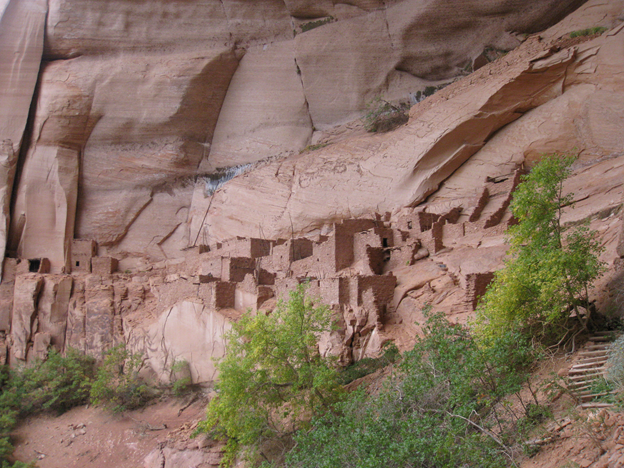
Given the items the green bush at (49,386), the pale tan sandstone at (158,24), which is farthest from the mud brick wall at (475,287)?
the pale tan sandstone at (158,24)

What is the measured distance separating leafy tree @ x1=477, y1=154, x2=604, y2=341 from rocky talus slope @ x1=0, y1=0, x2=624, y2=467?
282 cm

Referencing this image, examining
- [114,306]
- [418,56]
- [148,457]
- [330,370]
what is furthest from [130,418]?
[418,56]

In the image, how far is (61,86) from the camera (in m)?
29.8

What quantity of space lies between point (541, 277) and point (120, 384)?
636 inches

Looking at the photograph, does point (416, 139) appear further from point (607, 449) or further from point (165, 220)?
point (607, 449)

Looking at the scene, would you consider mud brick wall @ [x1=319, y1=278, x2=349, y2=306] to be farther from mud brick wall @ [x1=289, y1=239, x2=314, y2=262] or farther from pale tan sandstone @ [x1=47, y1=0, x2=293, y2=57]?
pale tan sandstone @ [x1=47, y1=0, x2=293, y2=57]

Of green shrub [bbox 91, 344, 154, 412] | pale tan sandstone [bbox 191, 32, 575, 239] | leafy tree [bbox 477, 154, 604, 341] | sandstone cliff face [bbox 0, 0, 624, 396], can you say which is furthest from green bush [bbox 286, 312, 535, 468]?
pale tan sandstone [bbox 191, 32, 575, 239]

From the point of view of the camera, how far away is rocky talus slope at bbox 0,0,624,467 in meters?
18.9

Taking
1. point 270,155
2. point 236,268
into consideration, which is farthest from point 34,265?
point 270,155

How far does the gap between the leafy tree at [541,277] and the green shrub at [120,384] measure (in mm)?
13936

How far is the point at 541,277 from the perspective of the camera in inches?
422

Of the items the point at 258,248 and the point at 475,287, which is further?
the point at 258,248

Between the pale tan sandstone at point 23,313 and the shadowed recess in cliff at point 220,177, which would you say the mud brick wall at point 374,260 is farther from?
the pale tan sandstone at point 23,313

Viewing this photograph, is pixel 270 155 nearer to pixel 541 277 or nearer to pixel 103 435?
pixel 103 435
